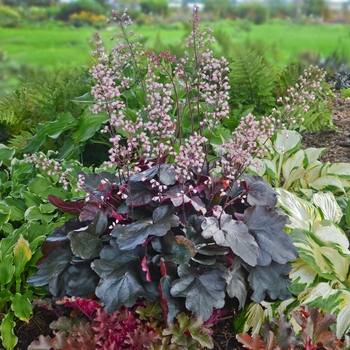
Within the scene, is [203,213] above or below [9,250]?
above

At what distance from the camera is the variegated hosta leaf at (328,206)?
7.56ft

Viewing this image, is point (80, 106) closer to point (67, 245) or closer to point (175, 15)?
point (67, 245)

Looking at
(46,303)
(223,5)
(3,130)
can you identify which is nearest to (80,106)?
(3,130)

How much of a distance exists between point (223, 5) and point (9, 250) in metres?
6.19

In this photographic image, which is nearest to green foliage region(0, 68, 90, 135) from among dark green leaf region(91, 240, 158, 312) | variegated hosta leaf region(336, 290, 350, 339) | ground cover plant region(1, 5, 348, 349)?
ground cover plant region(1, 5, 348, 349)

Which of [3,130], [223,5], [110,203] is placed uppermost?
[223,5]

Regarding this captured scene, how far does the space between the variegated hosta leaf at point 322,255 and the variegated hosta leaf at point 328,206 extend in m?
0.24

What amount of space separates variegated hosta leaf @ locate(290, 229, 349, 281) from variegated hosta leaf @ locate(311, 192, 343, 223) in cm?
24

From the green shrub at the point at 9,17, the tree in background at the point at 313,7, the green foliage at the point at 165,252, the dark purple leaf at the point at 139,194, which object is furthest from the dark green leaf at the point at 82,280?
the green shrub at the point at 9,17

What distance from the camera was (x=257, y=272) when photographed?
6.44ft

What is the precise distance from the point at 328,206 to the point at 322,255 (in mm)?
343

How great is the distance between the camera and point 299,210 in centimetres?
228

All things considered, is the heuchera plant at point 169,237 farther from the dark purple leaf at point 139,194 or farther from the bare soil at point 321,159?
the bare soil at point 321,159

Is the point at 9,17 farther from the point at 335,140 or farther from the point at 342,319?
the point at 342,319
